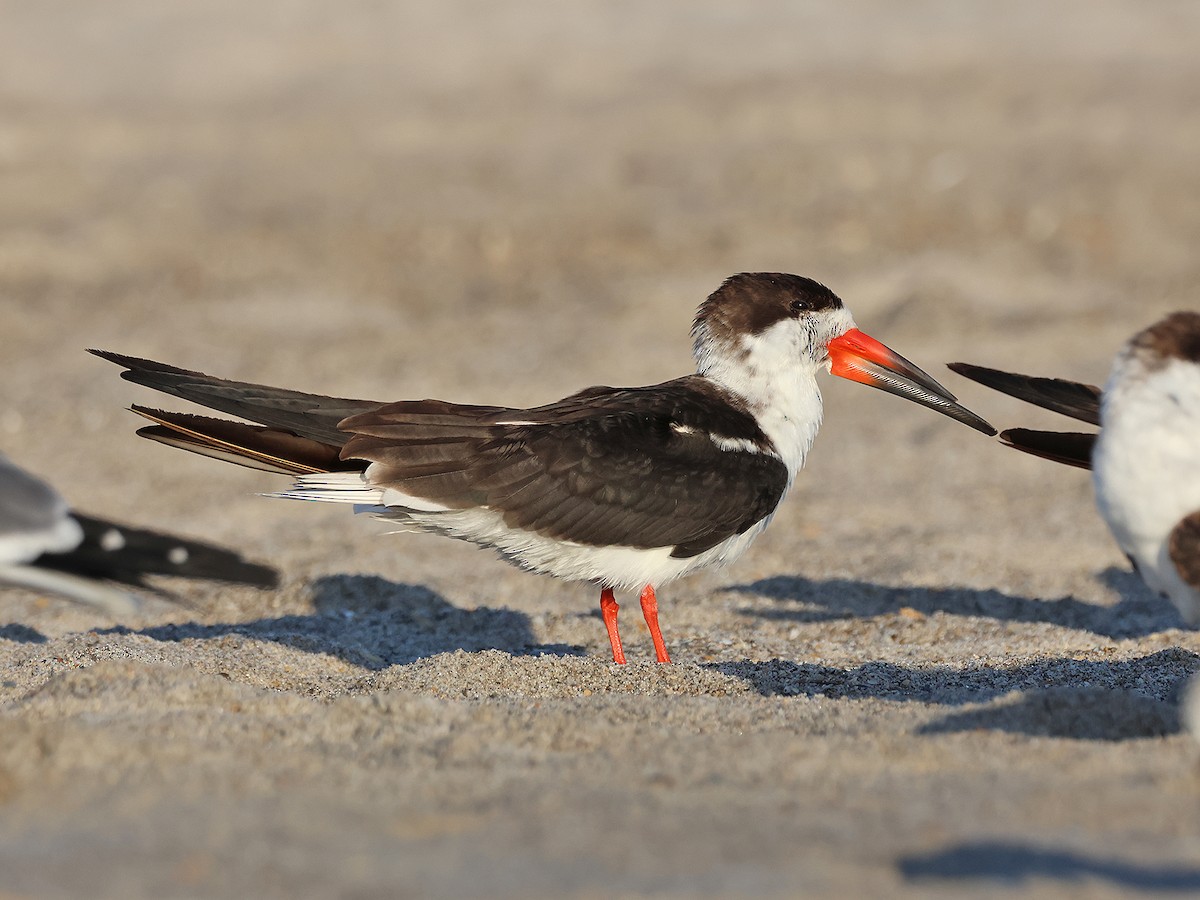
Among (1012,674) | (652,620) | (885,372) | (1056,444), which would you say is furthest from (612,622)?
(1056,444)

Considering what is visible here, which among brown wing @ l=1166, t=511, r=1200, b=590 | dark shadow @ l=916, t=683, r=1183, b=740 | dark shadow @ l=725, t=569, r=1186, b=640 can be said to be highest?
brown wing @ l=1166, t=511, r=1200, b=590

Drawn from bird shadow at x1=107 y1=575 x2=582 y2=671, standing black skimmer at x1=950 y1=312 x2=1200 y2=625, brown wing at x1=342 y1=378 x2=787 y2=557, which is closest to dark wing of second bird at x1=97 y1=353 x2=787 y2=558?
brown wing at x1=342 y1=378 x2=787 y2=557

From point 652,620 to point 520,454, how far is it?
85 cm

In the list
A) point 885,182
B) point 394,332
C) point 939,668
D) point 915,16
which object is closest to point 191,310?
point 394,332

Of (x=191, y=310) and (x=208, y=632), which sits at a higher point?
(x=191, y=310)

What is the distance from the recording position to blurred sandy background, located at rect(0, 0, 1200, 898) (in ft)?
10.2

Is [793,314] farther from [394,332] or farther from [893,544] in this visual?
[394,332]

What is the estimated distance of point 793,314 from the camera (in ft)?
19.5

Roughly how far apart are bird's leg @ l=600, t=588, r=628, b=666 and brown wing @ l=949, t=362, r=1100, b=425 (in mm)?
1515

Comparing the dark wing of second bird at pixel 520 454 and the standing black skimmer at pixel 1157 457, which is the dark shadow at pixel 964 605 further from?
the standing black skimmer at pixel 1157 457

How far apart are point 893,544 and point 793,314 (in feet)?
7.56

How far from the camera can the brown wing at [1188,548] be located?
4.03 m

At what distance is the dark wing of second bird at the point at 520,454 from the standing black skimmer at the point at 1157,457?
59.1 inches

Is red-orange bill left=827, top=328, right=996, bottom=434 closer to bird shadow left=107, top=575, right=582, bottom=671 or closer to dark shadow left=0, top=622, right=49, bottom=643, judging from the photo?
bird shadow left=107, top=575, right=582, bottom=671
